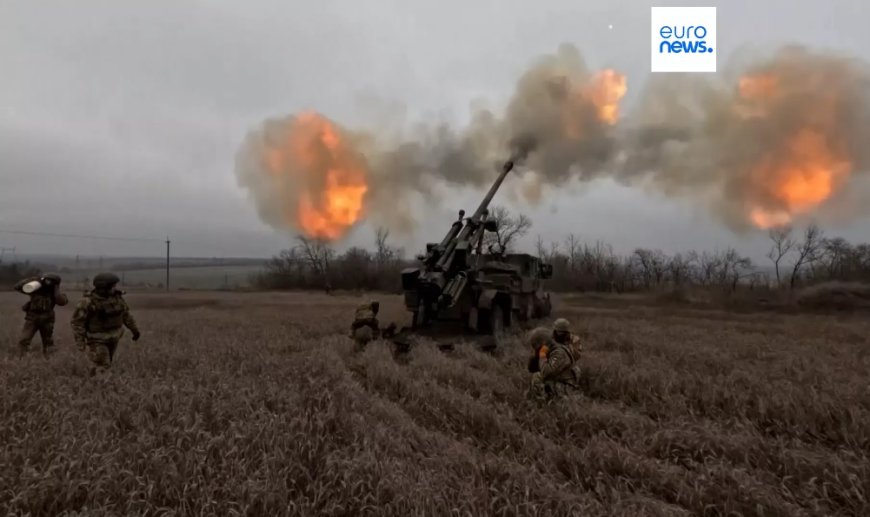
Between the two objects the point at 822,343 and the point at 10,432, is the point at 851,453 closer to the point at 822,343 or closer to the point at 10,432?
the point at 10,432

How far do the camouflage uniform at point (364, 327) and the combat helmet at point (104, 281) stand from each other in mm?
5659


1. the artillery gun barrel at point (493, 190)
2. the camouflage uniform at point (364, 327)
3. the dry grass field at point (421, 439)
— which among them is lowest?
the dry grass field at point (421, 439)

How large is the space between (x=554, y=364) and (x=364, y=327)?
6837 millimetres

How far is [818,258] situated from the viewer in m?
51.6

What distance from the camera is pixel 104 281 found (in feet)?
28.9

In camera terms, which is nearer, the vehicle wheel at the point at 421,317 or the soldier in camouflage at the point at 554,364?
the soldier in camouflage at the point at 554,364

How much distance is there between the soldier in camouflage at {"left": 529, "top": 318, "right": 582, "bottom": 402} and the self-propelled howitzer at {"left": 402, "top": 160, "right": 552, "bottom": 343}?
5885 mm

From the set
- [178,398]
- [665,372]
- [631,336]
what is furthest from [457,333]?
[178,398]

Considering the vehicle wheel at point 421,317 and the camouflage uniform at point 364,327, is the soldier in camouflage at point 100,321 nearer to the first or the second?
the camouflage uniform at point 364,327

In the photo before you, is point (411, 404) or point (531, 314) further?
point (531, 314)

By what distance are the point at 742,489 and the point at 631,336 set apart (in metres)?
10.3

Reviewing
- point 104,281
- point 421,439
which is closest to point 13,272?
point 104,281

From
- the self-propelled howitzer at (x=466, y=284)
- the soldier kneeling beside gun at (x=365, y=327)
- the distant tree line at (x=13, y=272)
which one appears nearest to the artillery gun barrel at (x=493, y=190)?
the self-propelled howitzer at (x=466, y=284)

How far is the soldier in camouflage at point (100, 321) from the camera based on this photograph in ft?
27.9
